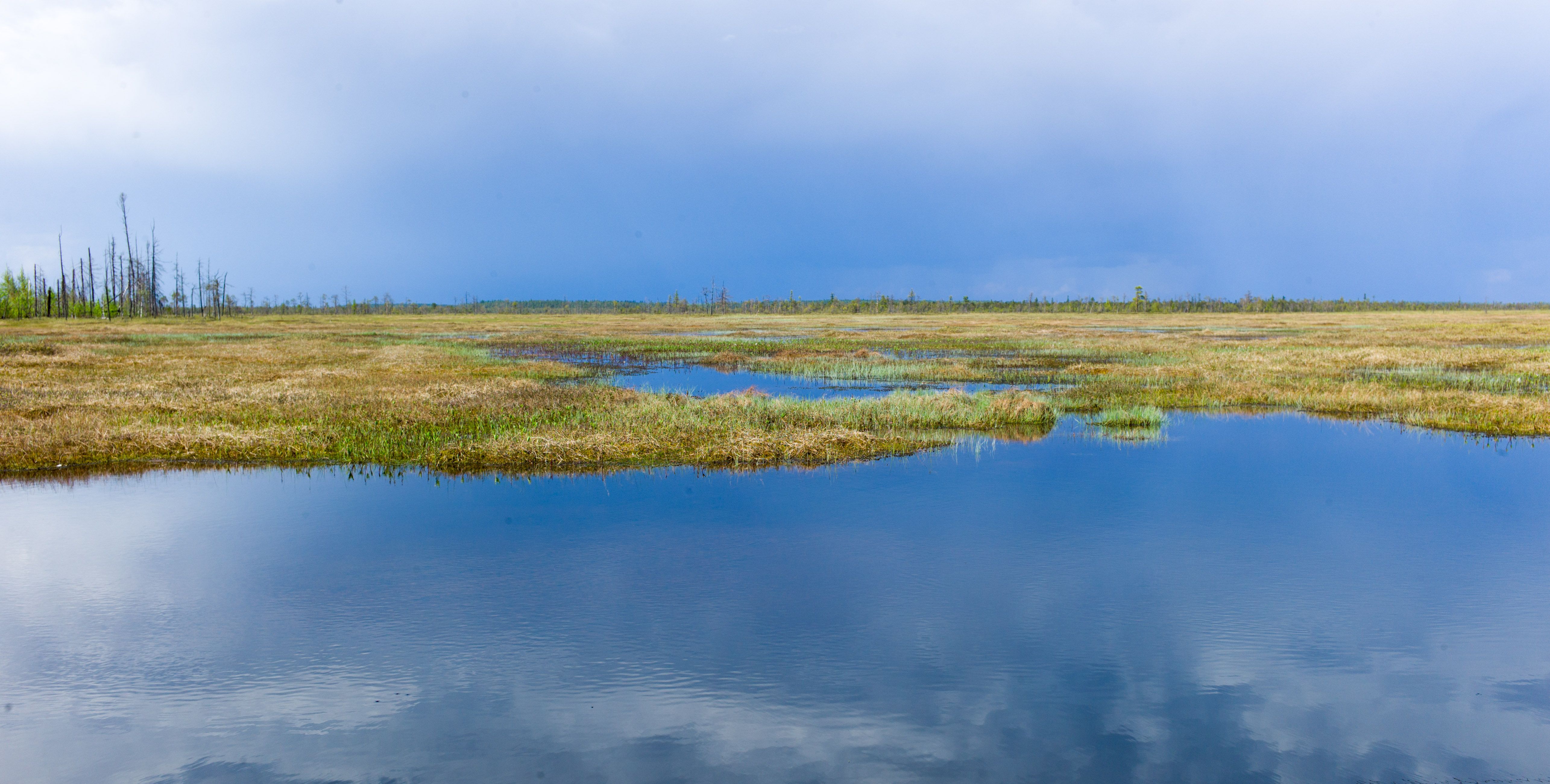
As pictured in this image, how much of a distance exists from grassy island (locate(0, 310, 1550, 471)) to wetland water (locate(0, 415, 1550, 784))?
9.90 ft

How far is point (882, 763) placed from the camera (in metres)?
6.71

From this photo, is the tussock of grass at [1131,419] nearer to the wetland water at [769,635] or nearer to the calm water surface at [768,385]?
the calm water surface at [768,385]

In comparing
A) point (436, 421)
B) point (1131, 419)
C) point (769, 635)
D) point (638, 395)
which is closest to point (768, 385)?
point (638, 395)

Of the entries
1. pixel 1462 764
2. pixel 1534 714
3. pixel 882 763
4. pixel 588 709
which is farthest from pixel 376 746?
pixel 1534 714

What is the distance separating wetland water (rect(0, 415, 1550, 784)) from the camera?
690 cm

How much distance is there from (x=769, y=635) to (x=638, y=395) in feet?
62.8

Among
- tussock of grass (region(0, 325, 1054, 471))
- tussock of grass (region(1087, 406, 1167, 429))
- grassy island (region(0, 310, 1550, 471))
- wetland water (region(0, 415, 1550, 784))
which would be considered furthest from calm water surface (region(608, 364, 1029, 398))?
wetland water (region(0, 415, 1550, 784))

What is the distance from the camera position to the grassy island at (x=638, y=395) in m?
18.9

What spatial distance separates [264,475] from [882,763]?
50.6 ft

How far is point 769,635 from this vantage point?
909cm

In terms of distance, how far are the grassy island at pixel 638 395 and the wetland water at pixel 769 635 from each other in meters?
3.02

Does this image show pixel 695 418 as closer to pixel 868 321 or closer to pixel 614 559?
pixel 614 559

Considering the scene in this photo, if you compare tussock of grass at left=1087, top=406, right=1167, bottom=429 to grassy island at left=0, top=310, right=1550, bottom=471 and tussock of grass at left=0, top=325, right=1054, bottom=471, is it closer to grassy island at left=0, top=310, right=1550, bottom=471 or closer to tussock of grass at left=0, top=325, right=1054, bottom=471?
grassy island at left=0, top=310, right=1550, bottom=471

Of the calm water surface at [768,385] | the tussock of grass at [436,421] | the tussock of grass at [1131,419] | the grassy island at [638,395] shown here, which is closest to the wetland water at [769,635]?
the tussock of grass at [436,421]
